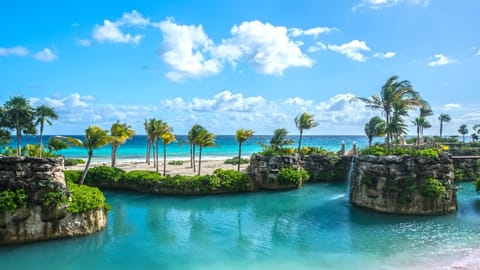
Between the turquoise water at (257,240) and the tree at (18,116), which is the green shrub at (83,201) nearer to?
the turquoise water at (257,240)

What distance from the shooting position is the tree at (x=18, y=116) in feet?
80.5

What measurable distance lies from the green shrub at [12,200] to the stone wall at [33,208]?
17 cm

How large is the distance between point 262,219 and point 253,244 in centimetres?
500

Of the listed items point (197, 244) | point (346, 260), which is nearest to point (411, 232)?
point (346, 260)

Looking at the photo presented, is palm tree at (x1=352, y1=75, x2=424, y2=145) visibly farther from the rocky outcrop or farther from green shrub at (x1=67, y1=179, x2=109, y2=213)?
green shrub at (x1=67, y1=179, x2=109, y2=213)

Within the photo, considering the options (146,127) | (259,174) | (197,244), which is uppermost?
(146,127)

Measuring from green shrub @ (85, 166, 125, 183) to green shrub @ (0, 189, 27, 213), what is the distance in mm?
14954

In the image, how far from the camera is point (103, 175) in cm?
3030

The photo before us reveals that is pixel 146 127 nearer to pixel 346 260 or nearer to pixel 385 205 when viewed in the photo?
pixel 385 205

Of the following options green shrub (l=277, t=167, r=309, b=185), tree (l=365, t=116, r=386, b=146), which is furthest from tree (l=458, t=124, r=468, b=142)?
green shrub (l=277, t=167, r=309, b=185)

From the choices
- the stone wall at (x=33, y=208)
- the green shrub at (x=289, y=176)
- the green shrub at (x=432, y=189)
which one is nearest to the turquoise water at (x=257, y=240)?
the stone wall at (x=33, y=208)

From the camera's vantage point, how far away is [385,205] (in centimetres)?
2156

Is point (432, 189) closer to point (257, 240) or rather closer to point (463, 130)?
point (257, 240)

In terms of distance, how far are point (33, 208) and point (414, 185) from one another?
22.0m
